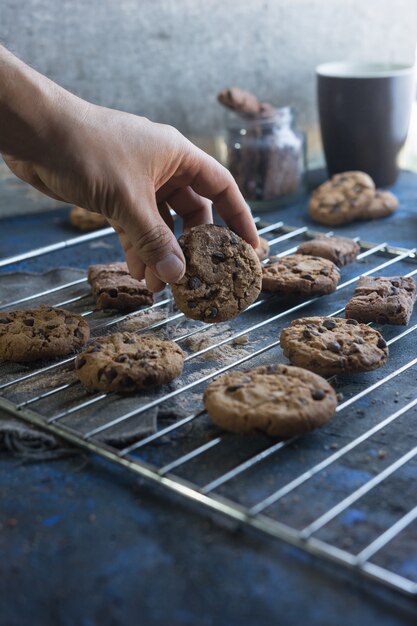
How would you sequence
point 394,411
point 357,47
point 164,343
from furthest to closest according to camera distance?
point 357,47 → point 164,343 → point 394,411

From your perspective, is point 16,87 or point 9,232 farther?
point 9,232

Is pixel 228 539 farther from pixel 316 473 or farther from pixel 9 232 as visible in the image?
pixel 9 232

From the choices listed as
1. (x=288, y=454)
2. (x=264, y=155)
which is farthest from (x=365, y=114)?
(x=288, y=454)

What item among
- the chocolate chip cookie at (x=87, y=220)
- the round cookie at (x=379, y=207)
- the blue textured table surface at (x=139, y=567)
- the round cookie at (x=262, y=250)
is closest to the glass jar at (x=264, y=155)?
the round cookie at (x=379, y=207)

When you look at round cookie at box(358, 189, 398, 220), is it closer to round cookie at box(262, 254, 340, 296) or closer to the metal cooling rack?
round cookie at box(262, 254, 340, 296)

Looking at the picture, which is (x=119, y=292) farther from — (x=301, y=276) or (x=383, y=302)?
(x=383, y=302)

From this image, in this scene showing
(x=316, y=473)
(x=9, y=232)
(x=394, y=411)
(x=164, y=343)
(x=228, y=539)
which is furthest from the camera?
(x=9, y=232)

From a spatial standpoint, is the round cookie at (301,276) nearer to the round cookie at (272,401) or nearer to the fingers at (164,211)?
the fingers at (164,211)

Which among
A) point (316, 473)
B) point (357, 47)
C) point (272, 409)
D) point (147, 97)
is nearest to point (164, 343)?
point (272, 409)
